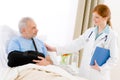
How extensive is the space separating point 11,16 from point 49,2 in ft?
1.82

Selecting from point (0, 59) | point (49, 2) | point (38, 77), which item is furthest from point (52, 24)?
point (38, 77)

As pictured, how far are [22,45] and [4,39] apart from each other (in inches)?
7.3

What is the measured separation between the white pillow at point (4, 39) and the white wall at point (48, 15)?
1.80 ft

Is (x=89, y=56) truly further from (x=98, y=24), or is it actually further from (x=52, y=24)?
(x=52, y=24)

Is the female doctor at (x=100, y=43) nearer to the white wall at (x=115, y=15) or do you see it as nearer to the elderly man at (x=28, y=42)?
the elderly man at (x=28, y=42)

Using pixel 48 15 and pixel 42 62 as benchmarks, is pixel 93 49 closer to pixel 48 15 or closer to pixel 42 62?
pixel 42 62

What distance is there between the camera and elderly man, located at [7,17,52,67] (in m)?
2.62

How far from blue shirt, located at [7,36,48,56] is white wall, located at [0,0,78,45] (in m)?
0.50

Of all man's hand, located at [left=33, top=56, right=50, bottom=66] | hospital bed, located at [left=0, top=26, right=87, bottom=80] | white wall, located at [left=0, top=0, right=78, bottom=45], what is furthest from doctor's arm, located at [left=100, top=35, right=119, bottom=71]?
white wall, located at [left=0, top=0, right=78, bottom=45]

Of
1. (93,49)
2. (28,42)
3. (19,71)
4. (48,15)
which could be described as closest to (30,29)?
(28,42)

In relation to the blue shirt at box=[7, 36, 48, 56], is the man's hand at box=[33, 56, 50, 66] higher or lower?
lower

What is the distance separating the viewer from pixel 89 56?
2.80 metres

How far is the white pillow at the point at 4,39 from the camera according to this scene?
2629 millimetres

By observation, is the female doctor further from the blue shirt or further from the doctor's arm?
the blue shirt
